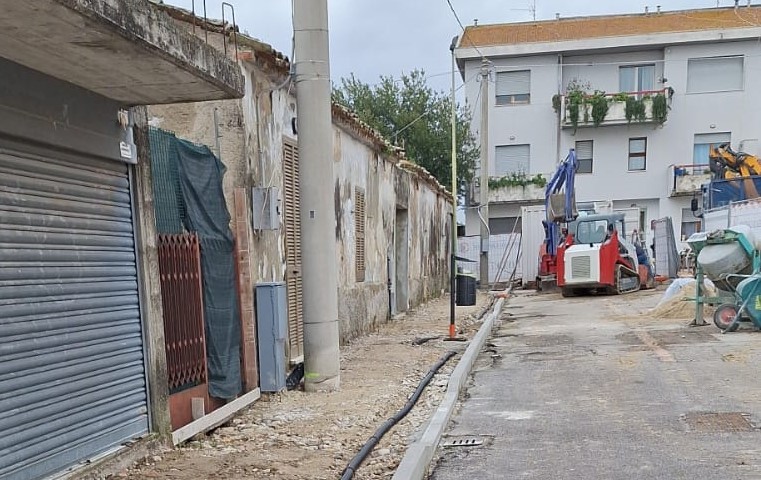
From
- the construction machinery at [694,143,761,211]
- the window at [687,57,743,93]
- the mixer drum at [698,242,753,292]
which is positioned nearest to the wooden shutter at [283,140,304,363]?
the mixer drum at [698,242,753,292]

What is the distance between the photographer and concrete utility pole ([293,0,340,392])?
7.82 m

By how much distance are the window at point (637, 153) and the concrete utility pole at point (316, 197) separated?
1125 inches

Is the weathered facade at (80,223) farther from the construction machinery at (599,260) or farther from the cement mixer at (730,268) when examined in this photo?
the construction machinery at (599,260)

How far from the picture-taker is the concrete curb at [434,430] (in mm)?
5141

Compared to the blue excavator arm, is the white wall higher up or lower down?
higher up

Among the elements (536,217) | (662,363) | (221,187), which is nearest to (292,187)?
(221,187)

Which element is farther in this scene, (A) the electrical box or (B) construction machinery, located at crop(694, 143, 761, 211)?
(B) construction machinery, located at crop(694, 143, 761, 211)

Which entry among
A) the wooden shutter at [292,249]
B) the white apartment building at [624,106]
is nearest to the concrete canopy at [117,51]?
the wooden shutter at [292,249]

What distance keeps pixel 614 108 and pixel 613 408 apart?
91.8 feet

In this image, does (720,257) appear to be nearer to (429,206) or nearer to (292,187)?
(292,187)

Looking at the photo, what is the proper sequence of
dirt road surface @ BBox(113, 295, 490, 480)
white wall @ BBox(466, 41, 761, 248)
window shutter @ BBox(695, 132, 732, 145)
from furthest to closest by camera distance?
window shutter @ BBox(695, 132, 732, 145) < white wall @ BBox(466, 41, 761, 248) < dirt road surface @ BBox(113, 295, 490, 480)

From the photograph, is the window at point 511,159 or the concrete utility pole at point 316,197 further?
the window at point 511,159

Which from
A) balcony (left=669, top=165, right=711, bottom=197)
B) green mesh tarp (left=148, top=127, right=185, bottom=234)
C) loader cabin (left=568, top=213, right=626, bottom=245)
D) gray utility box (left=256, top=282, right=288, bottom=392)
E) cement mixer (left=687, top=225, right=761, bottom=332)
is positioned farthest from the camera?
balcony (left=669, top=165, right=711, bottom=197)

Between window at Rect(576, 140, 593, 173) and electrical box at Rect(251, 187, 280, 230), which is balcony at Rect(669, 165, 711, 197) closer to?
window at Rect(576, 140, 593, 173)
